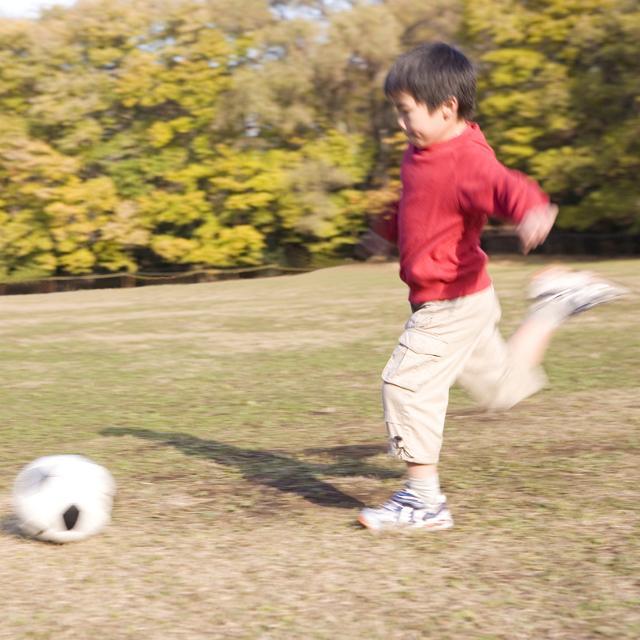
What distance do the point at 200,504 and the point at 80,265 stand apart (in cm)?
3108

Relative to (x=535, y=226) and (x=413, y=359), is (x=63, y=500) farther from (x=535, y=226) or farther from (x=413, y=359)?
(x=535, y=226)

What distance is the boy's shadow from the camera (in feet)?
14.9

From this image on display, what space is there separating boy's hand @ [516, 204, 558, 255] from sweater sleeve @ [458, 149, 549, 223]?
2cm

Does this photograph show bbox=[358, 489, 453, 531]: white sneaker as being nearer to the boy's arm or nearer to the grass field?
the grass field

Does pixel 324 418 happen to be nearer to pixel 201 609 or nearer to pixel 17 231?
pixel 201 609

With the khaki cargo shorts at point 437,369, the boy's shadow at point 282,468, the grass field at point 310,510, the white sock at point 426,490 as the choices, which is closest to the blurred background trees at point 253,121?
the grass field at point 310,510

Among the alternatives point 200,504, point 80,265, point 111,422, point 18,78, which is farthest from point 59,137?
point 200,504

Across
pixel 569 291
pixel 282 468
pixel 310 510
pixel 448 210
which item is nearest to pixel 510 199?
pixel 448 210

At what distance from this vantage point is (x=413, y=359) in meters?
4.00

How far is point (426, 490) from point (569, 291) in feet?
3.92

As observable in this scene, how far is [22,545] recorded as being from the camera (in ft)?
13.0

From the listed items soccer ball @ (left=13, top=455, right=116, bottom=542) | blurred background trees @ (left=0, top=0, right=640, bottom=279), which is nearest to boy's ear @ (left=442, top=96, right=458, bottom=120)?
soccer ball @ (left=13, top=455, right=116, bottom=542)

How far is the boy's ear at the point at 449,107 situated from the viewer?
3939mm

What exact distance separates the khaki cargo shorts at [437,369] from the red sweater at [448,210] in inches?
3.5
